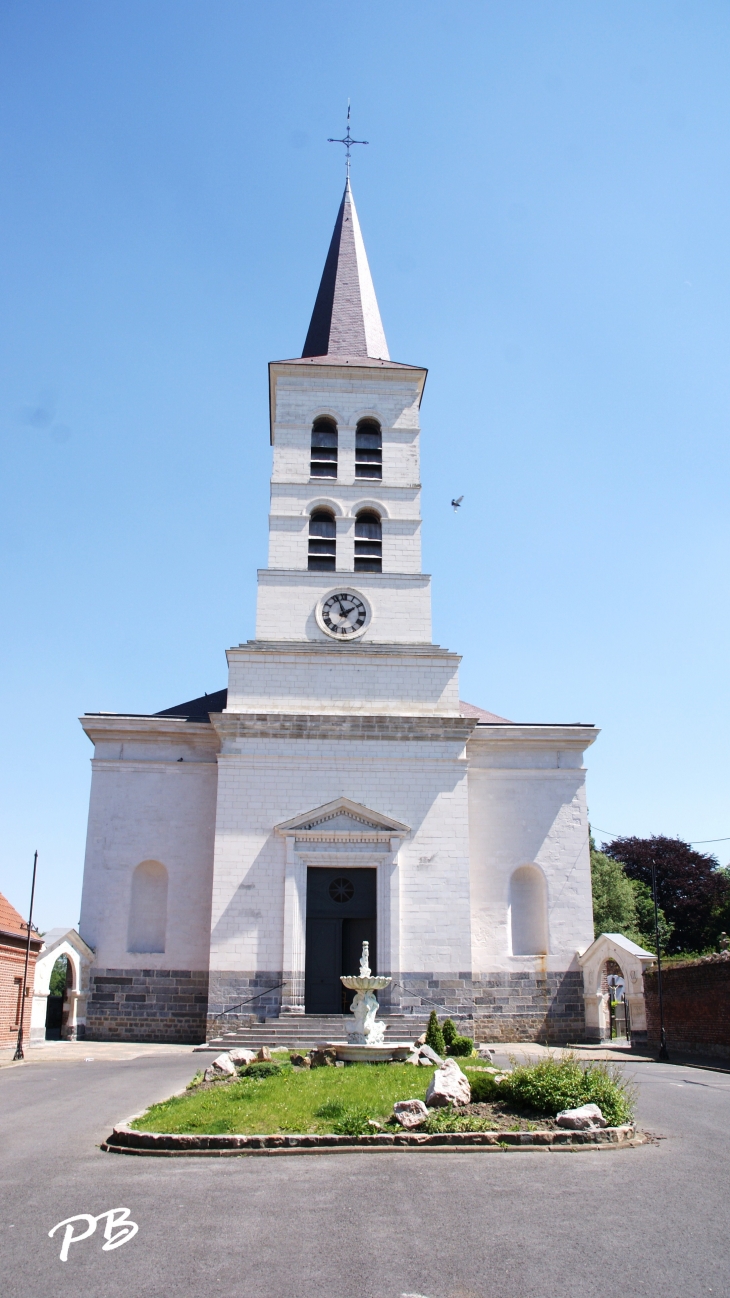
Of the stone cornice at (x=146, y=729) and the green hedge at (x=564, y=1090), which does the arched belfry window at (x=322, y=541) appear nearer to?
the stone cornice at (x=146, y=729)

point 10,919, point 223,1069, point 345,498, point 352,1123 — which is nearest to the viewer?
point 352,1123

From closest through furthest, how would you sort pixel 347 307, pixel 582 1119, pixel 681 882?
pixel 582 1119, pixel 347 307, pixel 681 882

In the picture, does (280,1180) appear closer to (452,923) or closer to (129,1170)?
(129,1170)

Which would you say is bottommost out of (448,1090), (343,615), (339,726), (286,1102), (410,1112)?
(286,1102)

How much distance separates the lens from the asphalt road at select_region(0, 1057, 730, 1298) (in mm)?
6508

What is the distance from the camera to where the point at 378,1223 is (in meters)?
7.64

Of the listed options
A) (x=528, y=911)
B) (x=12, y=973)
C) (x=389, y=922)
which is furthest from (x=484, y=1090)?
(x=528, y=911)

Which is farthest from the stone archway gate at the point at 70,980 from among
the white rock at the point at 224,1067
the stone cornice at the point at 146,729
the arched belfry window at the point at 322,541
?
the arched belfry window at the point at 322,541

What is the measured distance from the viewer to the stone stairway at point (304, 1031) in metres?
22.8

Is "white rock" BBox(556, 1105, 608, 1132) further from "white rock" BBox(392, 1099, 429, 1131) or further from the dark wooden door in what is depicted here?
the dark wooden door

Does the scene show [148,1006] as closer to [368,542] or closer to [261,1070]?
[261,1070]

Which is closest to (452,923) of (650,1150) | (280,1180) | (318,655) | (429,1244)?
(318,655)

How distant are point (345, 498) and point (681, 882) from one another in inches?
1245

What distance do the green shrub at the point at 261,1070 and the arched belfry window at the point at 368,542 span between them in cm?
1596
